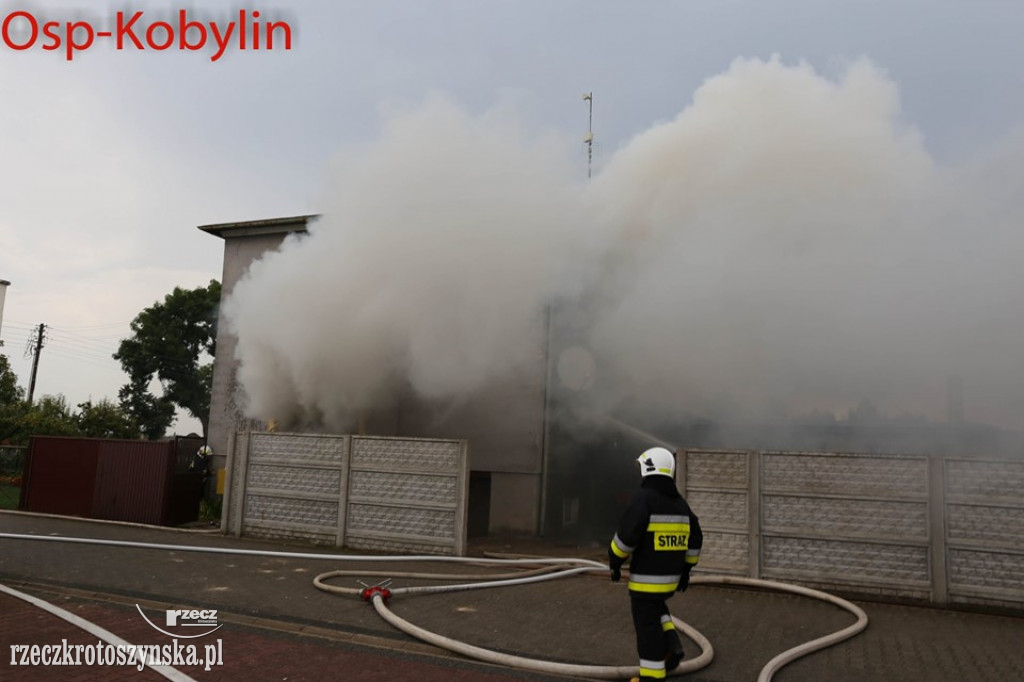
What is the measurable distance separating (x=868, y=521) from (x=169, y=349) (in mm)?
35684

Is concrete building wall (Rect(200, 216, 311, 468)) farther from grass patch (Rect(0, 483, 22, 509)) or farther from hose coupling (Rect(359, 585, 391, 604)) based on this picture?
hose coupling (Rect(359, 585, 391, 604))

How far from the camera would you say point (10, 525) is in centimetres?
1253

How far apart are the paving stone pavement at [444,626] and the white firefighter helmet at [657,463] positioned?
168cm

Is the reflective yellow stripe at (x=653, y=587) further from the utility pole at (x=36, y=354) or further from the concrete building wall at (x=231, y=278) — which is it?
the utility pole at (x=36, y=354)

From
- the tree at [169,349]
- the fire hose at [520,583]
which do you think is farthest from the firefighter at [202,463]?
the tree at [169,349]

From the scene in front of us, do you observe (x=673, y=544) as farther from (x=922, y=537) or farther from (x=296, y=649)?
(x=922, y=537)

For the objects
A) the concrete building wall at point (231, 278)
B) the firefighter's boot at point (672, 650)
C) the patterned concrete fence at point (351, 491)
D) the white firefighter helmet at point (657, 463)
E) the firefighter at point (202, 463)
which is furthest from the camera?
the concrete building wall at point (231, 278)

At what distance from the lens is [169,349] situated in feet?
119

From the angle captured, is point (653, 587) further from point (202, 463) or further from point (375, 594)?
point (202, 463)

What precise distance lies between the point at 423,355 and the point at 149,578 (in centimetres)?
617

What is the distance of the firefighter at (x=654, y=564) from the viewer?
4406 millimetres

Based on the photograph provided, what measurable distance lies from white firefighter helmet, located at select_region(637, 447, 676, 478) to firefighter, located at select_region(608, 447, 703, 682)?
0.39 feet

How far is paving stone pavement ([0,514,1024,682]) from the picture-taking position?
523 cm

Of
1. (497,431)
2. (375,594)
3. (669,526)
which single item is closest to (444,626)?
(375,594)
